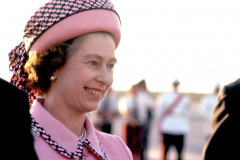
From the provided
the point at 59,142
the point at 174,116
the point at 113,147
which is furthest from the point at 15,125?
the point at 174,116

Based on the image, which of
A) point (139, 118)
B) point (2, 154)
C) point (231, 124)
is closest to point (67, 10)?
point (2, 154)

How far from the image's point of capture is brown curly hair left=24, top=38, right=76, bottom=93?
6.61 feet

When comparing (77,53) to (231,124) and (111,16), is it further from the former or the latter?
(231,124)

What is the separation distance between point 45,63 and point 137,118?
27.0ft

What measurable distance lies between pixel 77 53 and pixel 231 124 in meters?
1.01

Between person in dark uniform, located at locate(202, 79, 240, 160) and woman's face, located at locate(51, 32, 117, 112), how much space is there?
763 mm

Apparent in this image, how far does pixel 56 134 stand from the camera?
1.99 metres

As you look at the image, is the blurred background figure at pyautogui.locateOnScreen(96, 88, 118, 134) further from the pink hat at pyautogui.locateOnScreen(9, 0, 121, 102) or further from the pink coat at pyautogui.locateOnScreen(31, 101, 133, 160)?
the pink hat at pyautogui.locateOnScreen(9, 0, 121, 102)

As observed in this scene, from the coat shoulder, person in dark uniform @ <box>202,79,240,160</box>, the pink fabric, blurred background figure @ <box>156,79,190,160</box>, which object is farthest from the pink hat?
blurred background figure @ <box>156,79,190,160</box>

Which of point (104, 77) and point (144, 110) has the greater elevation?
point (104, 77)

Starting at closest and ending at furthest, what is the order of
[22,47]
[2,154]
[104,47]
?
1. [2,154]
2. [104,47]
3. [22,47]

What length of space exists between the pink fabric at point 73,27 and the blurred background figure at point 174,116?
6.68 meters

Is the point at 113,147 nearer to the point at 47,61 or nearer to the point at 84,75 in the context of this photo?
the point at 84,75

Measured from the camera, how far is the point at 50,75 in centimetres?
205
